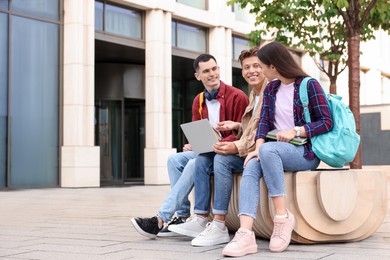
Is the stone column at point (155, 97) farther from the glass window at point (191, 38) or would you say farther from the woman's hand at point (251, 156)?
the woman's hand at point (251, 156)

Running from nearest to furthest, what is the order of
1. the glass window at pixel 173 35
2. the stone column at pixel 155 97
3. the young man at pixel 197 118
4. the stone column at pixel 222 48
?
the young man at pixel 197 118 → the stone column at pixel 155 97 → the glass window at pixel 173 35 → the stone column at pixel 222 48

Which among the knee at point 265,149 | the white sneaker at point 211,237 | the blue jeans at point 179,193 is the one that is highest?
the knee at point 265,149

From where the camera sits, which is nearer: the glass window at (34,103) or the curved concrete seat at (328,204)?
the curved concrete seat at (328,204)

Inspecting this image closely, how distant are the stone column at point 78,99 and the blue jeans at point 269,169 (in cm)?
1234

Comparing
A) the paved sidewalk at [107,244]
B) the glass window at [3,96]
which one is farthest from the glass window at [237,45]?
the paved sidewalk at [107,244]

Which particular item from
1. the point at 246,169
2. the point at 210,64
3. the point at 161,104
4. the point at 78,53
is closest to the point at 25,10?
the point at 78,53

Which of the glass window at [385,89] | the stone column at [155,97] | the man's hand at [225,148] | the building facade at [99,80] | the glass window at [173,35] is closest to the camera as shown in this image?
the man's hand at [225,148]

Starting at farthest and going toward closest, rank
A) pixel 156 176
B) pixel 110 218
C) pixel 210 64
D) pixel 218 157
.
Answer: pixel 156 176 → pixel 110 218 → pixel 210 64 → pixel 218 157

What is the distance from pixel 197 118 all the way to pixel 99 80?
15505mm

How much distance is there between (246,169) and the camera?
16.4ft

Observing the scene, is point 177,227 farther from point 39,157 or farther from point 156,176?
point 156,176

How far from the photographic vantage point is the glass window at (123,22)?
18.7 meters

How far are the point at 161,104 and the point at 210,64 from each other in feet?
45.7

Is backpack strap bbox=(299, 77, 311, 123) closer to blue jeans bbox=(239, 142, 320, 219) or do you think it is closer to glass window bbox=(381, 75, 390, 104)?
blue jeans bbox=(239, 142, 320, 219)
